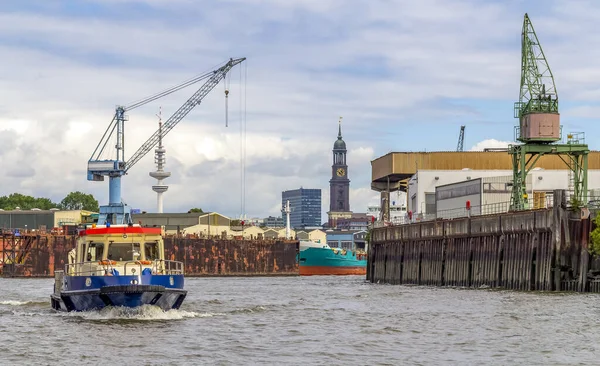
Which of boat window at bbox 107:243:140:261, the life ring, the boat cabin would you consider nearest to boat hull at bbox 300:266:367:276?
the boat cabin

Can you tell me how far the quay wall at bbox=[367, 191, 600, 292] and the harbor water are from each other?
997 cm

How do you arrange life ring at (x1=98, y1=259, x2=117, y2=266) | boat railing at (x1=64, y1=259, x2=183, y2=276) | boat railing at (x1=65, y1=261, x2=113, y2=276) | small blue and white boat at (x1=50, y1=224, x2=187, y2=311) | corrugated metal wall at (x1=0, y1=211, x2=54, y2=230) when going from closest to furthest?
1. small blue and white boat at (x1=50, y1=224, x2=187, y2=311)
2. boat railing at (x1=65, y1=261, x2=113, y2=276)
3. boat railing at (x1=64, y1=259, x2=183, y2=276)
4. life ring at (x1=98, y1=259, x2=117, y2=266)
5. corrugated metal wall at (x1=0, y1=211, x2=54, y2=230)

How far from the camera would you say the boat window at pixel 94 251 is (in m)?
50.7

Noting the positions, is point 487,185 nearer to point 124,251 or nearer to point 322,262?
point 124,251

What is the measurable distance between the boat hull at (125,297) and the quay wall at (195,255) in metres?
92.9

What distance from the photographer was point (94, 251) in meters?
50.8

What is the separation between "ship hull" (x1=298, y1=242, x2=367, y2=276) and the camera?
177750mm

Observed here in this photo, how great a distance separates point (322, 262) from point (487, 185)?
72137 millimetres

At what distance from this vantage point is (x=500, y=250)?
273 feet

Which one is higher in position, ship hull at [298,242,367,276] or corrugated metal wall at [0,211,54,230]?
corrugated metal wall at [0,211,54,230]

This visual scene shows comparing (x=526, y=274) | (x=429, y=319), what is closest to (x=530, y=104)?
(x=526, y=274)

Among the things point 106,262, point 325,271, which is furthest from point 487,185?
point 325,271

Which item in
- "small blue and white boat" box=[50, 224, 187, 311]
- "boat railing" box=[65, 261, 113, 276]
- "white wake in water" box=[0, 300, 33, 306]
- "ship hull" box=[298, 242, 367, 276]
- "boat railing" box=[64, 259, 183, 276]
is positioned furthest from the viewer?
"ship hull" box=[298, 242, 367, 276]

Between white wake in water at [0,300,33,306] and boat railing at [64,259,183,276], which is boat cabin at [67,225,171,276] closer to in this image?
boat railing at [64,259,183,276]
